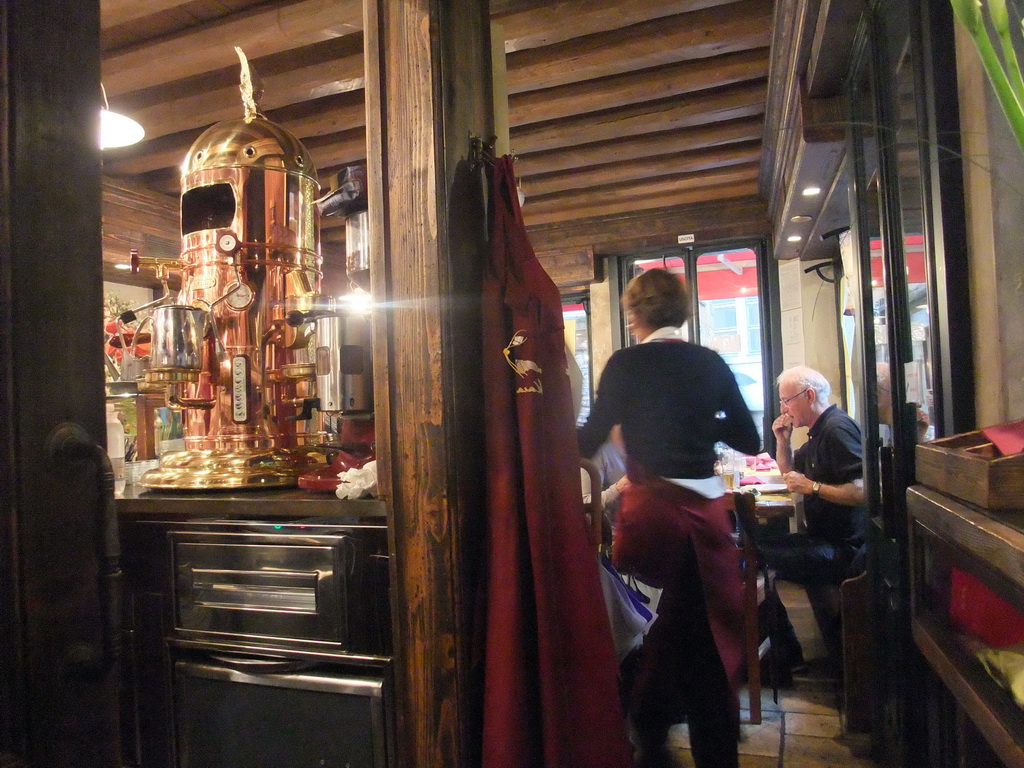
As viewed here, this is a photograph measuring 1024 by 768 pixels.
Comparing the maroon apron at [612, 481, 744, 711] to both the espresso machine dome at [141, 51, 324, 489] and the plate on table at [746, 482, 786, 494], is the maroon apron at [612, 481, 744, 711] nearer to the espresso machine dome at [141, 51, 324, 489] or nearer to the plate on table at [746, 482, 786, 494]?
the espresso machine dome at [141, 51, 324, 489]

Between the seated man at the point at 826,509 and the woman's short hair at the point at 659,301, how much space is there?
1.23 m

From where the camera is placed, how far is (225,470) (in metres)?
1.66

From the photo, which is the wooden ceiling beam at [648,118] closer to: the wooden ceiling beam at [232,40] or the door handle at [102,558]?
the wooden ceiling beam at [232,40]

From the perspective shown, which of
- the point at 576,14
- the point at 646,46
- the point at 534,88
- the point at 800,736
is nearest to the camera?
the point at 800,736

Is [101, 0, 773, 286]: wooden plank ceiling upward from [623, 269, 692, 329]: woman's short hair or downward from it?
upward

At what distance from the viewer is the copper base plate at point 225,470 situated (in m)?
1.65

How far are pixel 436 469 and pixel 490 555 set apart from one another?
0.23 m

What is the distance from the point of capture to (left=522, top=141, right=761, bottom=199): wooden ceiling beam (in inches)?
165

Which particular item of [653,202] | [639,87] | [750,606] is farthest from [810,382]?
[653,202]

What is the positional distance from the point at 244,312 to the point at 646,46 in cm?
215

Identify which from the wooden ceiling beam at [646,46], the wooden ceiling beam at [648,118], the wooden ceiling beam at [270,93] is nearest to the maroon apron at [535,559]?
the wooden ceiling beam at [646,46]

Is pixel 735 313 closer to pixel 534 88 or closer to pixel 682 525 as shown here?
pixel 534 88

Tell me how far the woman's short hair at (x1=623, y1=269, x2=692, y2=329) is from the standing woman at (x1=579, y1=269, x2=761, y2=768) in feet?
0.29

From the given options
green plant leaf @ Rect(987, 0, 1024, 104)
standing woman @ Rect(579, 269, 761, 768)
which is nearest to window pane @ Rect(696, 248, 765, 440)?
standing woman @ Rect(579, 269, 761, 768)
